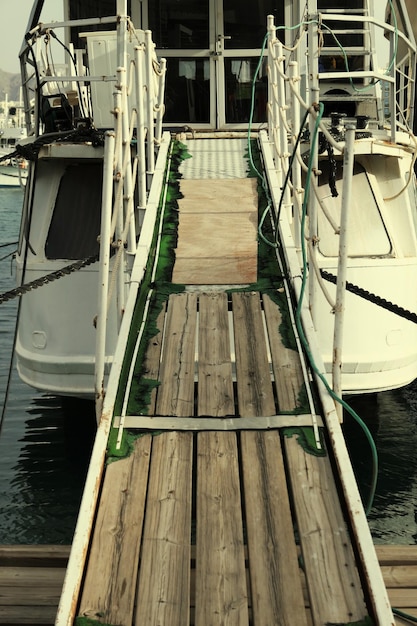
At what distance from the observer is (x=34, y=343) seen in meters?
8.71

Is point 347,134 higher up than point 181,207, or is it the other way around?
point 347,134

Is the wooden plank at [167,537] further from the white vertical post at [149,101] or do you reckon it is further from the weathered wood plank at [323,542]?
the white vertical post at [149,101]

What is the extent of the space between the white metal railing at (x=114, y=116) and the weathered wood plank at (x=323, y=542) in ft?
4.44

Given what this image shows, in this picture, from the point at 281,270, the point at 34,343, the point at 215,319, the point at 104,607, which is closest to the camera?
the point at 104,607

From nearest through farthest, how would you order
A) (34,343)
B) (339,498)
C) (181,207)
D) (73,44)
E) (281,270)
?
(339,498) < (281,270) < (181,207) < (34,343) < (73,44)

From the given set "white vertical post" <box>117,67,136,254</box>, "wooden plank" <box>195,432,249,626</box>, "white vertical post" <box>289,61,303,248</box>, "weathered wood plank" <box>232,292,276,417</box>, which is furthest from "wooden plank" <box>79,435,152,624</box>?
"white vertical post" <box>289,61,303,248</box>

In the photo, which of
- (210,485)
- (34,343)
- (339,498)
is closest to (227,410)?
(210,485)

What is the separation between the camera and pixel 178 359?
222 inches

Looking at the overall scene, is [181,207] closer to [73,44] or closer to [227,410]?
[227,410]

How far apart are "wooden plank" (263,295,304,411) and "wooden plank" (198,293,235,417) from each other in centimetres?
30

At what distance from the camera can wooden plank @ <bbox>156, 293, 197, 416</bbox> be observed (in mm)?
5172

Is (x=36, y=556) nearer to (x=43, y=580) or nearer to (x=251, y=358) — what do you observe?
(x=43, y=580)

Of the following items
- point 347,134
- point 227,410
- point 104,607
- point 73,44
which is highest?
point 73,44

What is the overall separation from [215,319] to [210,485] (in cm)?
167
